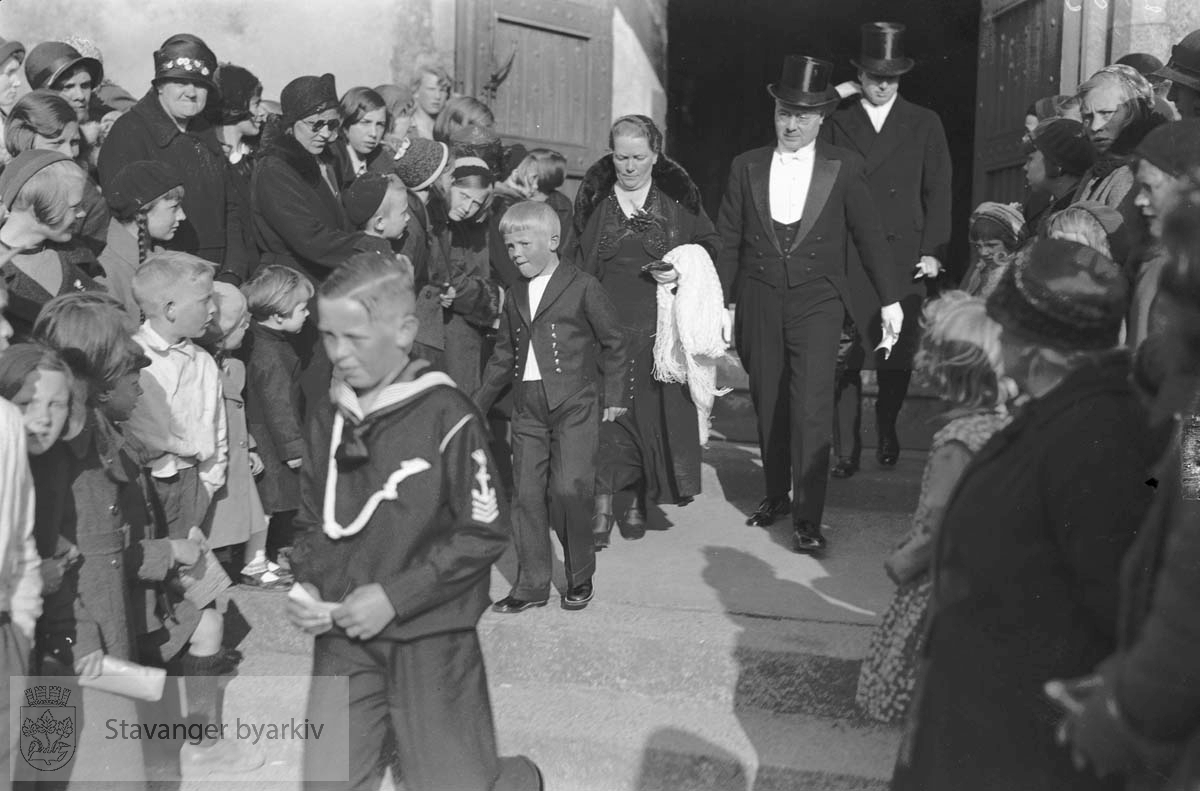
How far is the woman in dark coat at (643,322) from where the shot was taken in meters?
5.61

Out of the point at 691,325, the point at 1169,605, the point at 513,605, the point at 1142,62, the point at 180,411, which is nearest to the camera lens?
the point at 1169,605

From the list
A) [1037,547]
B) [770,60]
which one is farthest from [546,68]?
[1037,547]

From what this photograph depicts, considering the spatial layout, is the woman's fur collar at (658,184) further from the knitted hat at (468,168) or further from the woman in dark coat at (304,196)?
the woman in dark coat at (304,196)

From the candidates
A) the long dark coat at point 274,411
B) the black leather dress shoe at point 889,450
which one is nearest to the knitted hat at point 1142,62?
the black leather dress shoe at point 889,450

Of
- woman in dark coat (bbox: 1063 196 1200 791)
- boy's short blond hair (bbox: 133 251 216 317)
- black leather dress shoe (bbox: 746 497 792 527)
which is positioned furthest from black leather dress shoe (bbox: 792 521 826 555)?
woman in dark coat (bbox: 1063 196 1200 791)

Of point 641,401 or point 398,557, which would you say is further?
point 641,401

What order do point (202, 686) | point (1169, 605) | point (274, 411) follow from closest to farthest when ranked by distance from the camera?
point (1169, 605)
point (202, 686)
point (274, 411)

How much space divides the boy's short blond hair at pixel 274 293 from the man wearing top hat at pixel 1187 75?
10.4 feet

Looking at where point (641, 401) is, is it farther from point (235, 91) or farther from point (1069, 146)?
point (235, 91)

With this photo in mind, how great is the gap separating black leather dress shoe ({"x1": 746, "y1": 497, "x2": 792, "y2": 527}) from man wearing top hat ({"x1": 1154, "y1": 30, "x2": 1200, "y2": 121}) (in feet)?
6.92

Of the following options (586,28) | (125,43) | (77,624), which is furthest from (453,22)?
(77,624)

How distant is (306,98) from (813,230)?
6.87 feet

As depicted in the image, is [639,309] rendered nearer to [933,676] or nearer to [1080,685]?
[933,676]

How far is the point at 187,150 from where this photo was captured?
5727 millimetres
